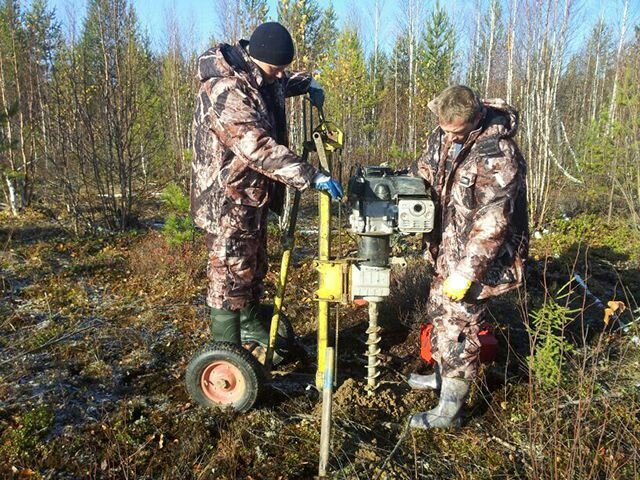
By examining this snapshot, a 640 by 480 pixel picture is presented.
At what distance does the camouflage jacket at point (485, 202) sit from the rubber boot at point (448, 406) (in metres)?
0.56

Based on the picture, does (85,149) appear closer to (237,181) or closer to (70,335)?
(70,335)

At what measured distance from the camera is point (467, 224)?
2.74 metres

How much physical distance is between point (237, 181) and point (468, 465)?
2096mm

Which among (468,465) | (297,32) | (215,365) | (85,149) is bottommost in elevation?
(468,465)

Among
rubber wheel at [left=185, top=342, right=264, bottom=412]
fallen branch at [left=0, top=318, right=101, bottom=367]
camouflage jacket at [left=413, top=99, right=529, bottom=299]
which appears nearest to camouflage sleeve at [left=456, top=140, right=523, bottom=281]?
camouflage jacket at [left=413, top=99, right=529, bottom=299]

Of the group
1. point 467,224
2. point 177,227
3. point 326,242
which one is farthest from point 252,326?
point 177,227

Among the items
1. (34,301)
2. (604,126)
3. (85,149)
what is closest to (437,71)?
(604,126)

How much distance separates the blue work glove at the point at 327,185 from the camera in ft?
8.27

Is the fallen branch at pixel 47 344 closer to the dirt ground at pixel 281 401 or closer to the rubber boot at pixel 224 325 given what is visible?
the dirt ground at pixel 281 401

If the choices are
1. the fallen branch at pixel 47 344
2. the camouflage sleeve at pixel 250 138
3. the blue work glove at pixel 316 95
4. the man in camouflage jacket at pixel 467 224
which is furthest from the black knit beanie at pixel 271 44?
the fallen branch at pixel 47 344

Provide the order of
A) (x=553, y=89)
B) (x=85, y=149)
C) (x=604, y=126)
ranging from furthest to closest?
(x=604, y=126)
(x=553, y=89)
(x=85, y=149)

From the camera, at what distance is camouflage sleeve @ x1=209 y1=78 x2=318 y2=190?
2568mm

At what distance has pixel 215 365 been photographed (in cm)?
294

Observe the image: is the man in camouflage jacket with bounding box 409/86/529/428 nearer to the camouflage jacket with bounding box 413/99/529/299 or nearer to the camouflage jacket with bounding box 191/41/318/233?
the camouflage jacket with bounding box 413/99/529/299
